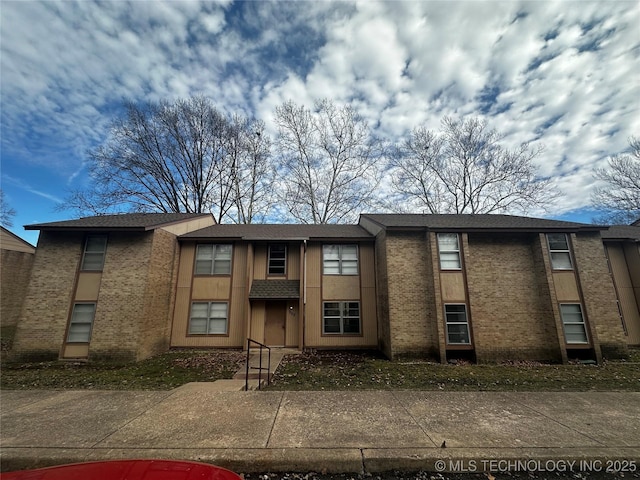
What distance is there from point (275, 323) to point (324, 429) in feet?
26.7

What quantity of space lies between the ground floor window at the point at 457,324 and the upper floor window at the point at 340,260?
4.31m

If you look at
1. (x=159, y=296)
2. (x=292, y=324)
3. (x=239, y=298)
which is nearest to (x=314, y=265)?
(x=292, y=324)

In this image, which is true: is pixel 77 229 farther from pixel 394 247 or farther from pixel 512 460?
pixel 512 460

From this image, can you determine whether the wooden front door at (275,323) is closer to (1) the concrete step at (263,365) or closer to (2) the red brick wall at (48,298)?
(1) the concrete step at (263,365)

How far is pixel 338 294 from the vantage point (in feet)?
41.7

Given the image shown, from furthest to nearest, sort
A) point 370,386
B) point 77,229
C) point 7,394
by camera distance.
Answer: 1. point 77,229
2. point 370,386
3. point 7,394

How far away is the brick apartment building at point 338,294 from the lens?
1044 cm

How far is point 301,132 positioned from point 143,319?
1953cm

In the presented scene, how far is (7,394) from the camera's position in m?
6.64

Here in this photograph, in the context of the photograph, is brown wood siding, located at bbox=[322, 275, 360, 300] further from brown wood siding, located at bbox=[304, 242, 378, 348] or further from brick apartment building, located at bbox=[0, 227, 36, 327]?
brick apartment building, located at bbox=[0, 227, 36, 327]

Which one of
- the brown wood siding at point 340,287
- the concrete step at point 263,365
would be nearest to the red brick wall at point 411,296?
the brown wood siding at point 340,287

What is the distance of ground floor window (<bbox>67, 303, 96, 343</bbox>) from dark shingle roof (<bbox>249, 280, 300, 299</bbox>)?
6124 millimetres

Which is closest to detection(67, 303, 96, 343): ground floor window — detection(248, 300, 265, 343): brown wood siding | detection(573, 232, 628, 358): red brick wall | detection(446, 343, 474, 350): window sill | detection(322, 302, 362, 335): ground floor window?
detection(248, 300, 265, 343): brown wood siding

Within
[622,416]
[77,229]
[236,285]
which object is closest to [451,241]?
[622,416]
